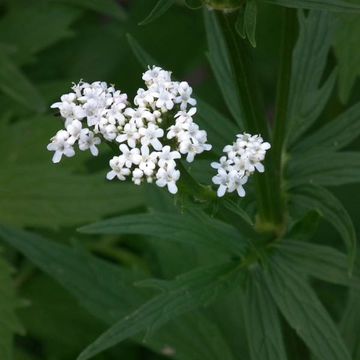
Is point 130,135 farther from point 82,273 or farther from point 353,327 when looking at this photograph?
point 353,327

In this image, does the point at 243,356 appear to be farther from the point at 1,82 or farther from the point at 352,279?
the point at 1,82

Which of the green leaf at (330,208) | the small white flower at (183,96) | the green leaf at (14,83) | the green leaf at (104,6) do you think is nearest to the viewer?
the small white flower at (183,96)

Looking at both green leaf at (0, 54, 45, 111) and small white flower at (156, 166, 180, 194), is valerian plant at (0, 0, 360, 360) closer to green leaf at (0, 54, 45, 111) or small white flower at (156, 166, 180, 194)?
small white flower at (156, 166, 180, 194)

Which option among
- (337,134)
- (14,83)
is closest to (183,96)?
(337,134)

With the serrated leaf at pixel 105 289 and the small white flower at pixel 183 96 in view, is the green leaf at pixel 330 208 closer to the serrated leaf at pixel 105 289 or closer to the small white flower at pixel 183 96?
the small white flower at pixel 183 96

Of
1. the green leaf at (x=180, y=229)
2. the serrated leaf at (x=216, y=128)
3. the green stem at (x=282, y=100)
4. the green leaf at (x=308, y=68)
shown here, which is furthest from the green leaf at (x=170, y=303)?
the green leaf at (x=308, y=68)

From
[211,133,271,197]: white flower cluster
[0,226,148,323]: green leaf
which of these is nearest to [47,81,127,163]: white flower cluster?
[211,133,271,197]: white flower cluster

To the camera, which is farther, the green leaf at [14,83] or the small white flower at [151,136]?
the green leaf at [14,83]

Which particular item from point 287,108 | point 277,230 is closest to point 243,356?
point 277,230
